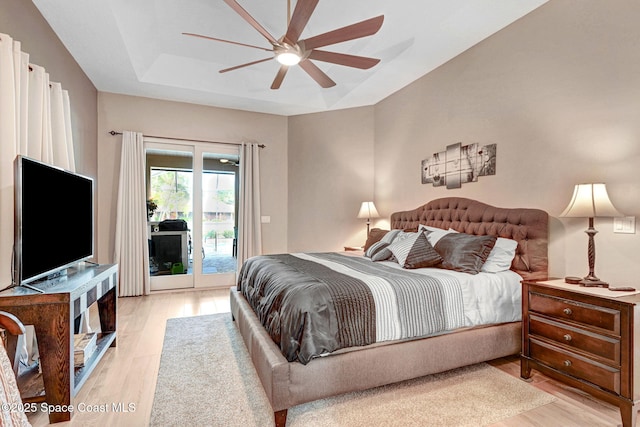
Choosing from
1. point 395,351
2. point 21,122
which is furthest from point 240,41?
point 395,351

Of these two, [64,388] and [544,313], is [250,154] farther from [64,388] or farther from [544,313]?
[544,313]

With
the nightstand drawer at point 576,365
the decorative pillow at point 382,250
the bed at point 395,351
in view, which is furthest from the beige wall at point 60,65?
the nightstand drawer at point 576,365

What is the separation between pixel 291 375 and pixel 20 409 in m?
1.16

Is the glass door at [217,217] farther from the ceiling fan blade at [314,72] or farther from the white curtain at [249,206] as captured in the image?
the ceiling fan blade at [314,72]

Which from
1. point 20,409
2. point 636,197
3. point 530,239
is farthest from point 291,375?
point 636,197

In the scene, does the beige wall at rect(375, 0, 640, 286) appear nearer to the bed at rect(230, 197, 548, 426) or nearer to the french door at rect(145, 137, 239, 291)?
the bed at rect(230, 197, 548, 426)

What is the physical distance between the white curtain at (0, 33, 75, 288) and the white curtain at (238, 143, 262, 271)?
8.17 feet

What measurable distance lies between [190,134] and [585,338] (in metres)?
5.17

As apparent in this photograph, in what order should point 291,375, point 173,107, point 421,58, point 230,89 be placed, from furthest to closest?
point 173,107
point 230,89
point 421,58
point 291,375

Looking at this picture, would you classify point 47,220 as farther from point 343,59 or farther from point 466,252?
point 466,252

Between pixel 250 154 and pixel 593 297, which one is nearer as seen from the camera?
pixel 593 297

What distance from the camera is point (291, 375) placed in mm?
1770

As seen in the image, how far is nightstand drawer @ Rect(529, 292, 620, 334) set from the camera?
6.07 feet

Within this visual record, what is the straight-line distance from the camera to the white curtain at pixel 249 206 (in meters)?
5.14
